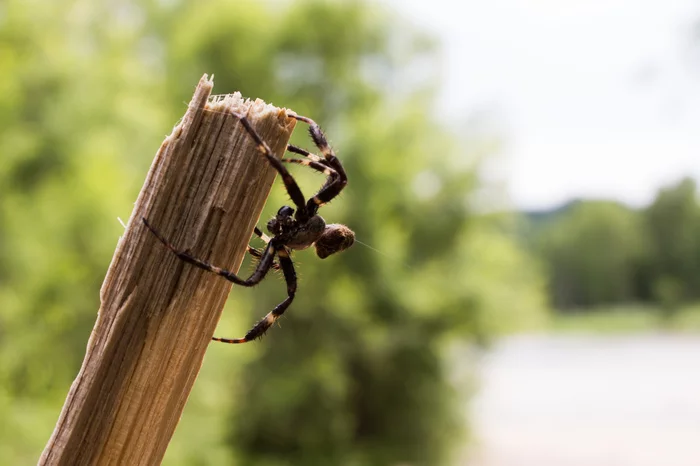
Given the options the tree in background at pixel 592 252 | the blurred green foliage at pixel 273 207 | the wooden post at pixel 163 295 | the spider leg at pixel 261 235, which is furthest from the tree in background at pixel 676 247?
the wooden post at pixel 163 295

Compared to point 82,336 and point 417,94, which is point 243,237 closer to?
point 82,336

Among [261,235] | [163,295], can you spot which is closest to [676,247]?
[261,235]

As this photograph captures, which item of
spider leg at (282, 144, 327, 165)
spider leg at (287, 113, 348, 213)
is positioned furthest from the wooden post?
spider leg at (287, 113, 348, 213)

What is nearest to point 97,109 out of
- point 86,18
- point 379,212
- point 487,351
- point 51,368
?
point 86,18

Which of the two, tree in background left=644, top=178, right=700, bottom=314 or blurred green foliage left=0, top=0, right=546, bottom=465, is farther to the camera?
tree in background left=644, top=178, right=700, bottom=314

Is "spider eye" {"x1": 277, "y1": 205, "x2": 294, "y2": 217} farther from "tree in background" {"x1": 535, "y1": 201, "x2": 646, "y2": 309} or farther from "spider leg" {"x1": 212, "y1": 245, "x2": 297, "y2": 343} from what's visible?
"tree in background" {"x1": 535, "y1": 201, "x2": 646, "y2": 309}

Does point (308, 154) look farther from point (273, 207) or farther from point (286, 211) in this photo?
point (273, 207)

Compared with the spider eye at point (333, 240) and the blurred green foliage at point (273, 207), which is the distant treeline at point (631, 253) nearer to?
the blurred green foliage at point (273, 207)
